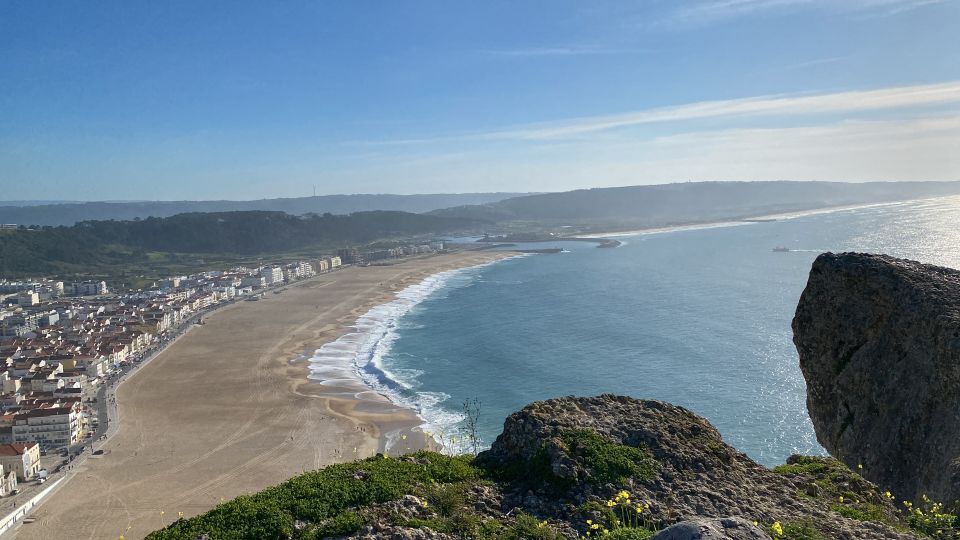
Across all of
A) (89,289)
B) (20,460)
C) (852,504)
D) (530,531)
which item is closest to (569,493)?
(530,531)

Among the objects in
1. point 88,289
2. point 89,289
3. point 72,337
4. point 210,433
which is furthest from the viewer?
point 88,289

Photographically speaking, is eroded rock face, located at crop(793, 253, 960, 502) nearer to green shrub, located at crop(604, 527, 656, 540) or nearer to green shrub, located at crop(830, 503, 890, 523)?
green shrub, located at crop(830, 503, 890, 523)

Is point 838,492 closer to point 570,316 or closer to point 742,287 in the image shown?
point 570,316

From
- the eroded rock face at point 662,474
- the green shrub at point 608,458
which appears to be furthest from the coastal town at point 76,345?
the green shrub at point 608,458

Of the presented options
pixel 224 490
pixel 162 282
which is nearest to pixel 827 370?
pixel 224 490

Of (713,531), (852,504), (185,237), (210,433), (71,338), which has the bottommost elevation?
(210,433)

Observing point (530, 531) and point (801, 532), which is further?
point (530, 531)

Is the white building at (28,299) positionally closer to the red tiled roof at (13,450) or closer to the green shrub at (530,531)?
the red tiled roof at (13,450)

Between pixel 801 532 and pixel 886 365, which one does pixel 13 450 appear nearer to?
pixel 801 532
